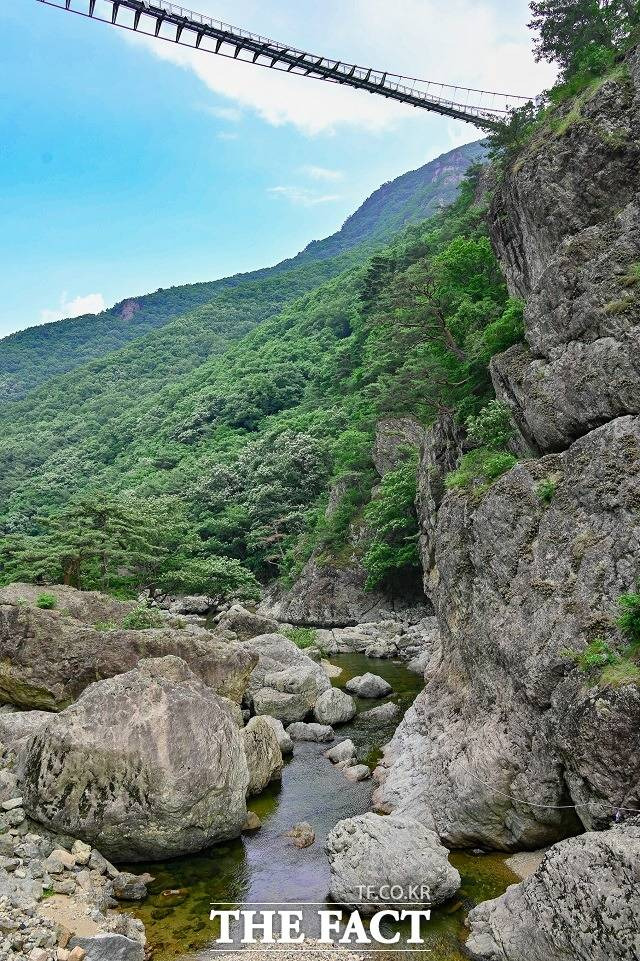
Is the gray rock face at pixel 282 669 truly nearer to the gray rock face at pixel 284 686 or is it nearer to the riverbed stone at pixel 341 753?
the gray rock face at pixel 284 686

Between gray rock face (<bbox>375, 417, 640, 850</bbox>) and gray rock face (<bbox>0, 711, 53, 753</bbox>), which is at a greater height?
gray rock face (<bbox>375, 417, 640, 850</bbox>)

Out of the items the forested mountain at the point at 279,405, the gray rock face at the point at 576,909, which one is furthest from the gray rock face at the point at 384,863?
the forested mountain at the point at 279,405

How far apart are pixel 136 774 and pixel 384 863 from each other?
5681 millimetres

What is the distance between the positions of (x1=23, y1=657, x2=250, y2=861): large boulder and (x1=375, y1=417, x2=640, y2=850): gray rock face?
16.4 feet

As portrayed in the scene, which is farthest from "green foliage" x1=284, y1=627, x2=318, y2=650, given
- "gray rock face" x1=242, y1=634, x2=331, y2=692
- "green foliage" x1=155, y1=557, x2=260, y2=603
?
"green foliage" x1=155, y1=557, x2=260, y2=603

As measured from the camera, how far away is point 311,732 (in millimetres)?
22141

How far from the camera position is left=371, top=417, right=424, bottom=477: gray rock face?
159 ft

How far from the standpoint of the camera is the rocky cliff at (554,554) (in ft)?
39.5

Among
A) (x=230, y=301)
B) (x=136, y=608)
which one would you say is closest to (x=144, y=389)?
(x=230, y=301)

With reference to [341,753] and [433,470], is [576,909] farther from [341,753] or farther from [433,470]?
[433,470]

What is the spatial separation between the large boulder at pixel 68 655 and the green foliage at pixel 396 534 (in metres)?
22.3

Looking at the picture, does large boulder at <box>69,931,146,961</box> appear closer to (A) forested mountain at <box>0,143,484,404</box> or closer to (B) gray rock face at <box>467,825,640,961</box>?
(B) gray rock face at <box>467,825,640,961</box>

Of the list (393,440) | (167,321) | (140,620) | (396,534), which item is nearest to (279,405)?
(393,440)

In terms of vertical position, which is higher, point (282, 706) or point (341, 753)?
point (282, 706)
